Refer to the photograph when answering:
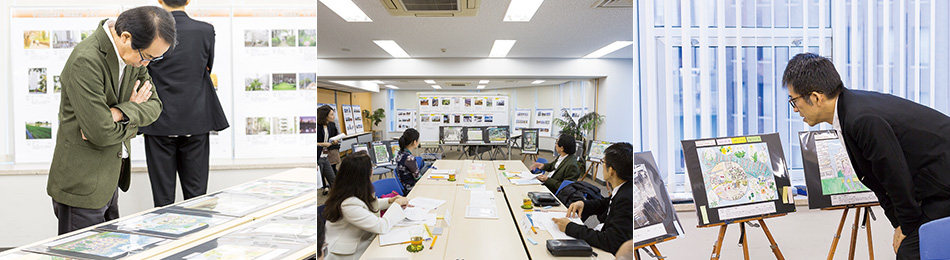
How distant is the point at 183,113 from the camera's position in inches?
44.5

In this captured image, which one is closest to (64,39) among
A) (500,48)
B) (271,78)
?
(271,78)

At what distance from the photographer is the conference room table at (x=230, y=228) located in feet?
3.55

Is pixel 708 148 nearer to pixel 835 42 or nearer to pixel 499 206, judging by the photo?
pixel 835 42

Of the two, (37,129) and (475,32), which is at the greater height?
(475,32)

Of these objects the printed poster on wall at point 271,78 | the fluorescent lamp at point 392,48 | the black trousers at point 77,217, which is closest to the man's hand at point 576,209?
the fluorescent lamp at point 392,48

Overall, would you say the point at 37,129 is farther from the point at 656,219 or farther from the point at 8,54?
the point at 656,219

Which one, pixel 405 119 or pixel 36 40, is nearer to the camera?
pixel 405 119

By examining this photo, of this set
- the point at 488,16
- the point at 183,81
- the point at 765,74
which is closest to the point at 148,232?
the point at 183,81

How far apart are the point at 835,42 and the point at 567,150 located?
3086 mm

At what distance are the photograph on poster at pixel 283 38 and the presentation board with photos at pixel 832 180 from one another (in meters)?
3.22

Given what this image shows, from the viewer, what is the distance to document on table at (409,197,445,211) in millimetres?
986

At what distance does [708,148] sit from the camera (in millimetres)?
2473

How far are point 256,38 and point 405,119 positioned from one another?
68 centimetres

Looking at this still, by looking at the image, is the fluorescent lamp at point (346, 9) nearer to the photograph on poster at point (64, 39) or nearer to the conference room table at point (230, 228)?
the conference room table at point (230, 228)
